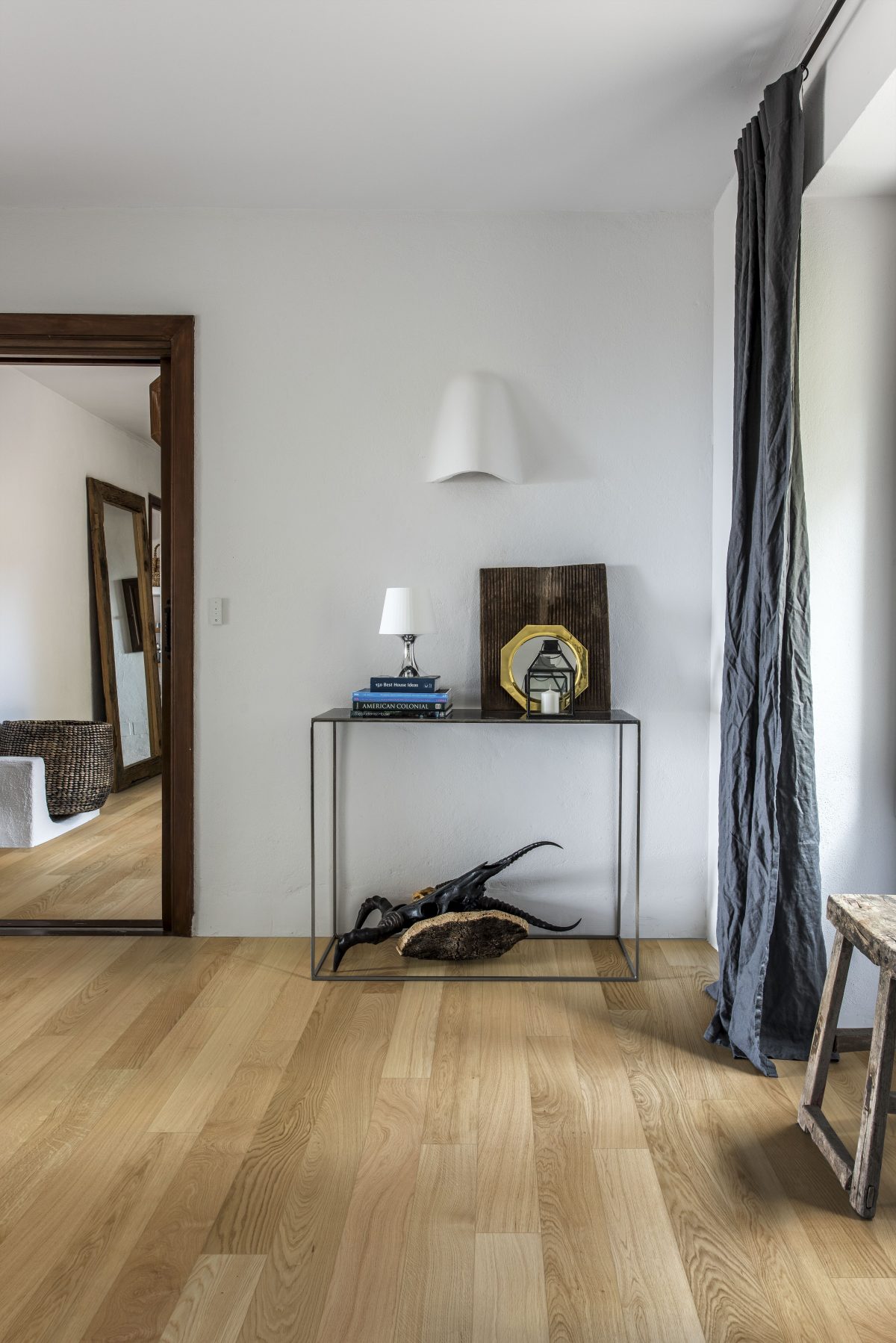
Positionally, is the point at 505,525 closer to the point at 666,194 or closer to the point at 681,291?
the point at 681,291

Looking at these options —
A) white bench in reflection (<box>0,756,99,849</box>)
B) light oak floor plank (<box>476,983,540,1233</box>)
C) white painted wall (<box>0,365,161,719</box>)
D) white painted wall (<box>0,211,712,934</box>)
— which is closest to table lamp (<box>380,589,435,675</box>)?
white painted wall (<box>0,211,712,934</box>)

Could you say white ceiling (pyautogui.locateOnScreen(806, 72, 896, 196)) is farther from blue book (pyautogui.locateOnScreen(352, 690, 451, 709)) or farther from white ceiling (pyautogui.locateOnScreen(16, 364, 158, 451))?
white ceiling (pyautogui.locateOnScreen(16, 364, 158, 451))

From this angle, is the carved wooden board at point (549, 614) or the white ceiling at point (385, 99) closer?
the white ceiling at point (385, 99)

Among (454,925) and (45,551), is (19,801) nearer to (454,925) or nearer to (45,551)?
(45,551)

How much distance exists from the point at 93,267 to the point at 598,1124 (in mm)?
2986

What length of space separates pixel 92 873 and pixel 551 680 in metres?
2.19

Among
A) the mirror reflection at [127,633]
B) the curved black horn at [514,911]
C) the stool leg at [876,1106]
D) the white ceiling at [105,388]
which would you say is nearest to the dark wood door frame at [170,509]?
the curved black horn at [514,911]

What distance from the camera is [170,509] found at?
10.7 ft

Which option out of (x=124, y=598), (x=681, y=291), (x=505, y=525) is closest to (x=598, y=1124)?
(x=505, y=525)

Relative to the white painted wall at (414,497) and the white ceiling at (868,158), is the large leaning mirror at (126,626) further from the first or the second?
the white ceiling at (868,158)

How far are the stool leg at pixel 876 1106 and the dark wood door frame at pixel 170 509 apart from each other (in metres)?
2.23

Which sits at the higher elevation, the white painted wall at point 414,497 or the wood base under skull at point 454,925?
the white painted wall at point 414,497

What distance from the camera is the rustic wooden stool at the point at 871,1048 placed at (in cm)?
173

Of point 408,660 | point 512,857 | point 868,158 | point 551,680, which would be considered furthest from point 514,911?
point 868,158
